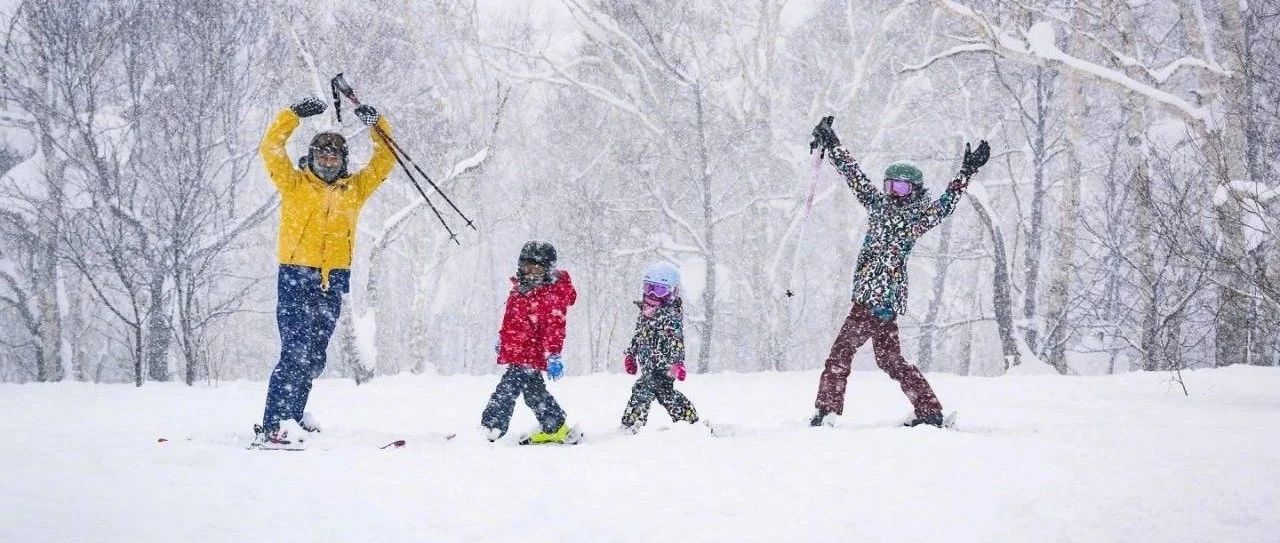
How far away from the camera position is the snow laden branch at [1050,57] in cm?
749

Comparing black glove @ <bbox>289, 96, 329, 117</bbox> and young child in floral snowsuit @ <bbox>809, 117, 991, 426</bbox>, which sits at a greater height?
black glove @ <bbox>289, 96, 329, 117</bbox>

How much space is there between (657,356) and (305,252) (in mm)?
2196

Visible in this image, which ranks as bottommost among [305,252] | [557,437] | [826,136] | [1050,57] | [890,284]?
[557,437]

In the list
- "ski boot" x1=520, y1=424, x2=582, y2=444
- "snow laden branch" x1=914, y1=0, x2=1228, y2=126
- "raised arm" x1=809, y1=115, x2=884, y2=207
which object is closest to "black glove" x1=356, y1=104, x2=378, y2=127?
"ski boot" x1=520, y1=424, x2=582, y2=444

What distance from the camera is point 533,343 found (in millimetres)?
4586

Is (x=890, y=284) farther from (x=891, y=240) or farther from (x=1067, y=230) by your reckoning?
(x=1067, y=230)

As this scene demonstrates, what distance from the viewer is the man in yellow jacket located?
4.07 m

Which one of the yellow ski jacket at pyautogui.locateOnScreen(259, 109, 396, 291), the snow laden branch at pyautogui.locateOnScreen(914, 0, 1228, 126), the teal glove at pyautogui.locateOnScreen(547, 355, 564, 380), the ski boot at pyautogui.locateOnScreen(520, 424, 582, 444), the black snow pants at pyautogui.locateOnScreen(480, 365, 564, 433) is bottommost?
the ski boot at pyautogui.locateOnScreen(520, 424, 582, 444)

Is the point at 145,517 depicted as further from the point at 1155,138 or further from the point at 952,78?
the point at 952,78

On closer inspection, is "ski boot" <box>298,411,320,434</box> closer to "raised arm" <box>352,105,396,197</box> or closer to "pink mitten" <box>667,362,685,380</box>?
"raised arm" <box>352,105,396,197</box>

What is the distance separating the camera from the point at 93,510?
241cm

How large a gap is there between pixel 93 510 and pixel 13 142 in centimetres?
1653

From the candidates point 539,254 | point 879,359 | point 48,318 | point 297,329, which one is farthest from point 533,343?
point 48,318

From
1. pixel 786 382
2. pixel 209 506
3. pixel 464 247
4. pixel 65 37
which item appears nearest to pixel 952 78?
pixel 786 382
